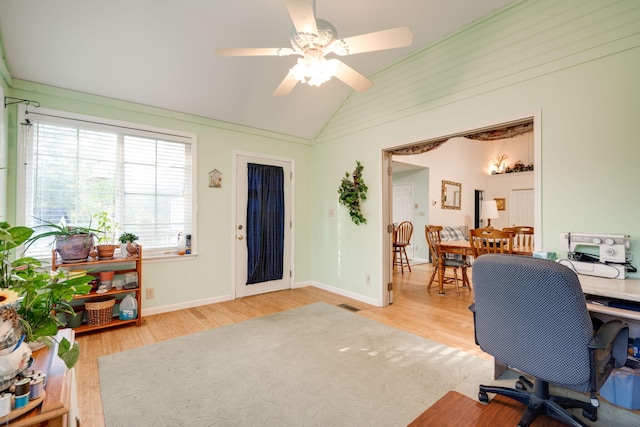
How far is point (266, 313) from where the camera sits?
351cm

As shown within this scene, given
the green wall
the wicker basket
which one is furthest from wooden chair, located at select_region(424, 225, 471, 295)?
the wicker basket

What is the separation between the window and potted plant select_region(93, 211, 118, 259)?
8 cm

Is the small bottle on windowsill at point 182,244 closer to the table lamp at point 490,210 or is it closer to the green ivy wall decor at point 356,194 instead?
the green ivy wall decor at point 356,194

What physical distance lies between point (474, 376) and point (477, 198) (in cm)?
736

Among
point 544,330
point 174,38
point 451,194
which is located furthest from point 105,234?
point 451,194

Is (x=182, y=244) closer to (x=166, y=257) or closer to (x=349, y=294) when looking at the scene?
(x=166, y=257)

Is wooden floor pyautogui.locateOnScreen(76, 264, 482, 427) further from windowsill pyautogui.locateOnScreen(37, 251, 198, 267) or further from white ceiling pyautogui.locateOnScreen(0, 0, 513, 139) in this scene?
white ceiling pyautogui.locateOnScreen(0, 0, 513, 139)

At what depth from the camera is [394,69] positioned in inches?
139

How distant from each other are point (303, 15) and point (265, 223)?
3.09m

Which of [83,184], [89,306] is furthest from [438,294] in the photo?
[83,184]

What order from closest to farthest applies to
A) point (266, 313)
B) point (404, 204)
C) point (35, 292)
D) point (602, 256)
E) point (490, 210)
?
1. point (35, 292)
2. point (602, 256)
3. point (266, 313)
4. point (490, 210)
5. point (404, 204)

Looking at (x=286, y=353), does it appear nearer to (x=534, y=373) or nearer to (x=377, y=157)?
(x=534, y=373)

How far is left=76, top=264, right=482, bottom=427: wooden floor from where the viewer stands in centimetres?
220

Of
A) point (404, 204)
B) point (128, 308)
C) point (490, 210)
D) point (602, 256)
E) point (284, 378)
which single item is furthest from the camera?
point (404, 204)
